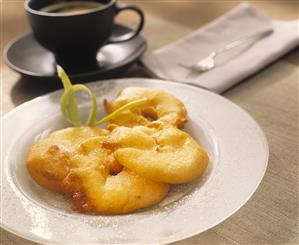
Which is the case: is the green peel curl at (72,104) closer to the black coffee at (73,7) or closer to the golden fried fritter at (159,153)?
the golden fried fritter at (159,153)

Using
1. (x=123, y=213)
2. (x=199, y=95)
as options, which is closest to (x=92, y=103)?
(x=199, y=95)

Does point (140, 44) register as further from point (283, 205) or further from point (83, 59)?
point (283, 205)

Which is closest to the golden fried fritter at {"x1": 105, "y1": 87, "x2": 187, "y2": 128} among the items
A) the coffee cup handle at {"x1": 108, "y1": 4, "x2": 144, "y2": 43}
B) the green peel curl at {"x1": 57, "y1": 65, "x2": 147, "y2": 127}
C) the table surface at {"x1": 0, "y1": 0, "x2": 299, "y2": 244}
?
the green peel curl at {"x1": 57, "y1": 65, "x2": 147, "y2": 127}

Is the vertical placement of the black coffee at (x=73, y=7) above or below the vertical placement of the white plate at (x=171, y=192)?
above

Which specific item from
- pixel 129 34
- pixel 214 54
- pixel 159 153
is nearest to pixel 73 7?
pixel 129 34

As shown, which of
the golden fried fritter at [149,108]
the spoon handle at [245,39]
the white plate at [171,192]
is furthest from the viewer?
the spoon handle at [245,39]

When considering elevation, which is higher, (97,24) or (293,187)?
(97,24)

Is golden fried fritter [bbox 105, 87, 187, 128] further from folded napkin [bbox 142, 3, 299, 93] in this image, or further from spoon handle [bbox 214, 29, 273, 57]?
spoon handle [bbox 214, 29, 273, 57]

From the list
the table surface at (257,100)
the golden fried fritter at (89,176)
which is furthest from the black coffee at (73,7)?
the golden fried fritter at (89,176)
